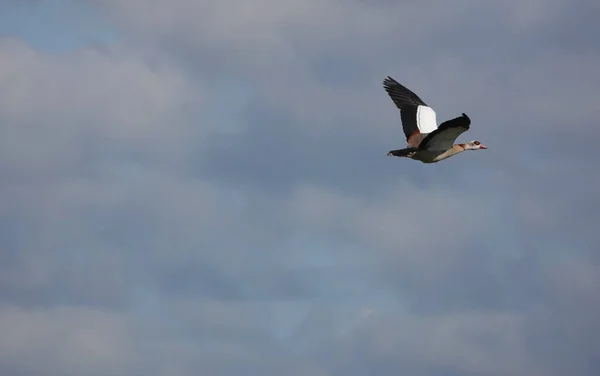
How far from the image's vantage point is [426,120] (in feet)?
245

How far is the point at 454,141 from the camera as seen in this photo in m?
71.4

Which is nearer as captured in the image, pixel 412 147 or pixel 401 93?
pixel 412 147

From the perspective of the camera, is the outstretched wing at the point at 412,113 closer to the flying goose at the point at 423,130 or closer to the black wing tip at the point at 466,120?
the flying goose at the point at 423,130

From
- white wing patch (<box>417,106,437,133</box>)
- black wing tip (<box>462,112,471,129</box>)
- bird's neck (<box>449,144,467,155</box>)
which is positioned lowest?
black wing tip (<box>462,112,471,129</box>)

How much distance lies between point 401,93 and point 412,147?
18.4ft

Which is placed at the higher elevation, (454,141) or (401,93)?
(401,93)

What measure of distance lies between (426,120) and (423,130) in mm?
1080

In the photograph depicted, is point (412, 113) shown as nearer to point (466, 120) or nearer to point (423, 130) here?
point (423, 130)

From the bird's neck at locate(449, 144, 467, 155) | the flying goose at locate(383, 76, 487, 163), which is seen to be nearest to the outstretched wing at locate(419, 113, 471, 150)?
the flying goose at locate(383, 76, 487, 163)

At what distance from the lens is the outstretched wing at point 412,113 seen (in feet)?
242

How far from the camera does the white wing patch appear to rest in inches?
2913

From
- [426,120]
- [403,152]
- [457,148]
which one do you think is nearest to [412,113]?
[426,120]

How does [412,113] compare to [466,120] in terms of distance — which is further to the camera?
[412,113]

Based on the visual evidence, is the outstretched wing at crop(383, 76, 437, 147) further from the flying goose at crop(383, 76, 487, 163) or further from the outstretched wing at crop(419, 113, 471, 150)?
the outstretched wing at crop(419, 113, 471, 150)
